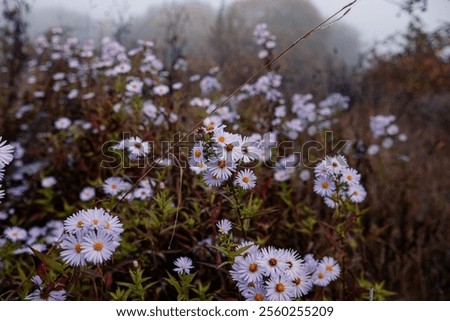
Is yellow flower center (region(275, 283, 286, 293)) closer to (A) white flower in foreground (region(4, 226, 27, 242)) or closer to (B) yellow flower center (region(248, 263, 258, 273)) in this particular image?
(B) yellow flower center (region(248, 263, 258, 273))

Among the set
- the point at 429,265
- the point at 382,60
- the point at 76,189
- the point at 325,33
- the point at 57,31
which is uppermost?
the point at 325,33

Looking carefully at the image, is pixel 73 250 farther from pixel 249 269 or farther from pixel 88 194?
pixel 88 194

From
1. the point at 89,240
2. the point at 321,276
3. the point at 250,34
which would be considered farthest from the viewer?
the point at 250,34

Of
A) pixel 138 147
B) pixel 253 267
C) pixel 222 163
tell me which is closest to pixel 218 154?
pixel 222 163

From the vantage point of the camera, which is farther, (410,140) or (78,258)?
(410,140)

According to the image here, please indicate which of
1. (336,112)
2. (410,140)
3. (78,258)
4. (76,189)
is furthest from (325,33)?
(78,258)

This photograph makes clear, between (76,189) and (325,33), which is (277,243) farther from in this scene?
(325,33)

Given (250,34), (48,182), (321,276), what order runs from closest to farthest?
(321,276), (48,182), (250,34)

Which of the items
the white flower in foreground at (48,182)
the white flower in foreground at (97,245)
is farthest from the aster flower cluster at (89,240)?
the white flower in foreground at (48,182)
